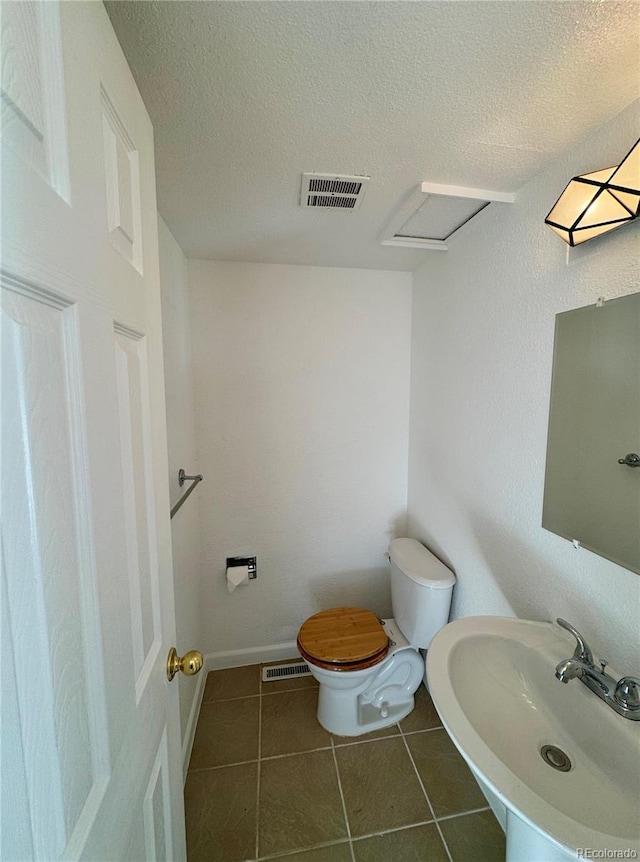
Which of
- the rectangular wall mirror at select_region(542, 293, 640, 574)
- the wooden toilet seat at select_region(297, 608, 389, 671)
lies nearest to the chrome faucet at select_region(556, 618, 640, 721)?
the rectangular wall mirror at select_region(542, 293, 640, 574)

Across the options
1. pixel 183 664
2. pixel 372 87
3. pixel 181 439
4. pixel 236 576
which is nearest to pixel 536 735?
pixel 183 664

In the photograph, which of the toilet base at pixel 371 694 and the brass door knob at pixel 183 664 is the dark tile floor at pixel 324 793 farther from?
the brass door knob at pixel 183 664

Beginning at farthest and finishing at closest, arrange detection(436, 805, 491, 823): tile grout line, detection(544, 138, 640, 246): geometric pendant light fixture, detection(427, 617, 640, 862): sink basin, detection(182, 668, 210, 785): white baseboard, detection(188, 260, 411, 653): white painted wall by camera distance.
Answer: detection(188, 260, 411, 653): white painted wall → detection(182, 668, 210, 785): white baseboard → detection(436, 805, 491, 823): tile grout line → detection(544, 138, 640, 246): geometric pendant light fixture → detection(427, 617, 640, 862): sink basin

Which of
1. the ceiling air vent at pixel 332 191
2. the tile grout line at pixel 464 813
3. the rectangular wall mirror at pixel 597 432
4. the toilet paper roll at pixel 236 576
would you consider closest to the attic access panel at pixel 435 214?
the ceiling air vent at pixel 332 191

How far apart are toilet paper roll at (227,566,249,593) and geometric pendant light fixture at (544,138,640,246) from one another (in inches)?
76.0

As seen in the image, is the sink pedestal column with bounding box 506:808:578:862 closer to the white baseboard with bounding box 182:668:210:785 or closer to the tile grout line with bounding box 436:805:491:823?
the tile grout line with bounding box 436:805:491:823

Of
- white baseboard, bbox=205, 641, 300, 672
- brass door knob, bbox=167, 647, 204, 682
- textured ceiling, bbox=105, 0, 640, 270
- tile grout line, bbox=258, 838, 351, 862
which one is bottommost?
tile grout line, bbox=258, 838, 351, 862

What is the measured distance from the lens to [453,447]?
1521 mm

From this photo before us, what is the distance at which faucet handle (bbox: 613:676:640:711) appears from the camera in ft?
2.40

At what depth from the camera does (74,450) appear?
0.40 m

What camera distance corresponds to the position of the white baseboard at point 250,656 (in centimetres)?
190

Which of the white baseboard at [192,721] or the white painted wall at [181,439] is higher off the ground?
the white painted wall at [181,439]

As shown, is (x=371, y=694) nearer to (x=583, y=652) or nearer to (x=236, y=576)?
(x=236, y=576)

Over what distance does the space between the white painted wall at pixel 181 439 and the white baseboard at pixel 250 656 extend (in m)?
0.23
